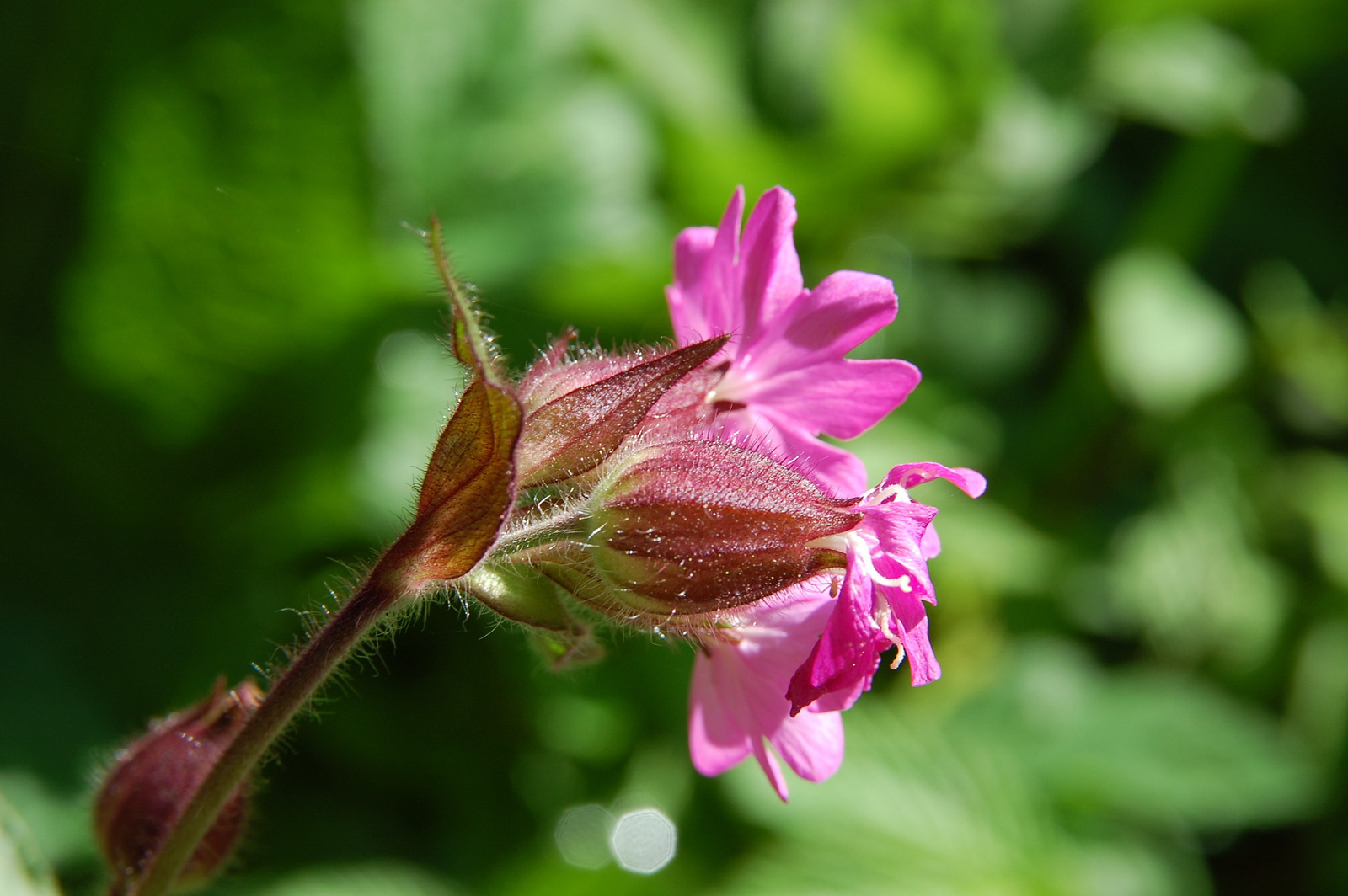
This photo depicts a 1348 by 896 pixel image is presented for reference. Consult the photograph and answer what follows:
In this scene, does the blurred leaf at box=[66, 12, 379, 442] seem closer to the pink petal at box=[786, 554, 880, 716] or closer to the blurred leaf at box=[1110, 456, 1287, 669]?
the pink petal at box=[786, 554, 880, 716]

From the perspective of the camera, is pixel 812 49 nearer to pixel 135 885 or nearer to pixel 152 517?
pixel 152 517

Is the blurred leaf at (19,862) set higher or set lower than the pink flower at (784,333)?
lower

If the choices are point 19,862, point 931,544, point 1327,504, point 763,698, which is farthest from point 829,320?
point 1327,504

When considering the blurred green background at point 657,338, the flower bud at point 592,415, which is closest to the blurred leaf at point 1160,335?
the blurred green background at point 657,338

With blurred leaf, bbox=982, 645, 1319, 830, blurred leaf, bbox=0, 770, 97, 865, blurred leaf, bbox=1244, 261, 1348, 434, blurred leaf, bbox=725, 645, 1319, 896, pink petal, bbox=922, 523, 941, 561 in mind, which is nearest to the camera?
pink petal, bbox=922, 523, 941, 561

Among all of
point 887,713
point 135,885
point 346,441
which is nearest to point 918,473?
point 135,885

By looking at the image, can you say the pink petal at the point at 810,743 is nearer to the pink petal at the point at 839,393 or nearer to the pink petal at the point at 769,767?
the pink petal at the point at 769,767

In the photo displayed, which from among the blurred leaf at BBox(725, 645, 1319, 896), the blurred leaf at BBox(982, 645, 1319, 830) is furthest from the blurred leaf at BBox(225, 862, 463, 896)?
the blurred leaf at BBox(982, 645, 1319, 830)
